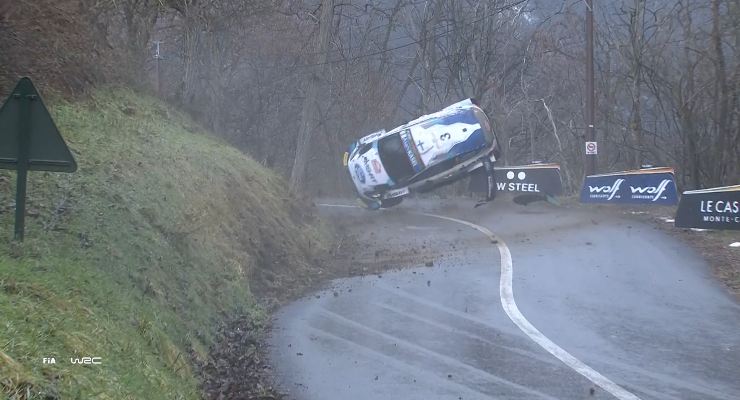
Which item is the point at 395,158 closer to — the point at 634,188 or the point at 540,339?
Answer: the point at 634,188

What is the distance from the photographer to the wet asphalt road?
7.75 metres

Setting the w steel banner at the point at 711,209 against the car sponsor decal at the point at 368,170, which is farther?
the car sponsor decal at the point at 368,170

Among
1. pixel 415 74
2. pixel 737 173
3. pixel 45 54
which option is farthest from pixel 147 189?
pixel 415 74

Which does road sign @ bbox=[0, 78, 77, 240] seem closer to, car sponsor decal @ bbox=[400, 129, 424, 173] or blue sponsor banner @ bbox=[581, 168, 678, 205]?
car sponsor decal @ bbox=[400, 129, 424, 173]

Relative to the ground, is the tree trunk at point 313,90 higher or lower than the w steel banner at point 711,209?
higher

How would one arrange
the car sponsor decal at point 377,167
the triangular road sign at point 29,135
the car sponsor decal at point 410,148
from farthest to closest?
the car sponsor decal at point 377,167, the car sponsor decal at point 410,148, the triangular road sign at point 29,135

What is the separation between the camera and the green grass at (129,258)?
5809mm

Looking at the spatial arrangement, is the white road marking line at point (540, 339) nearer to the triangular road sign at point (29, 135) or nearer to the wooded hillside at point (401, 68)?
the triangular road sign at point (29, 135)

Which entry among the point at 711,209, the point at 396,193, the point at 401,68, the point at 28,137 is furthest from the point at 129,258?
the point at 401,68

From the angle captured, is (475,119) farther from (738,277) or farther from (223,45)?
(738,277)

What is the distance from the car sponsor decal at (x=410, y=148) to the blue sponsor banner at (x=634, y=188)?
5.51 metres

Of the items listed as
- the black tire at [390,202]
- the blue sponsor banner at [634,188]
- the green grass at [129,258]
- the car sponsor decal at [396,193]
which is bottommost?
the green grass at [129,258]

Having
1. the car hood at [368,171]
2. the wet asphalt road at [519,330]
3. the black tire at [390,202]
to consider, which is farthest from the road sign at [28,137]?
the black tire at [390,202]

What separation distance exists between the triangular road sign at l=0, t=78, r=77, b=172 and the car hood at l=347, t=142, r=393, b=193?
62.5 feet
